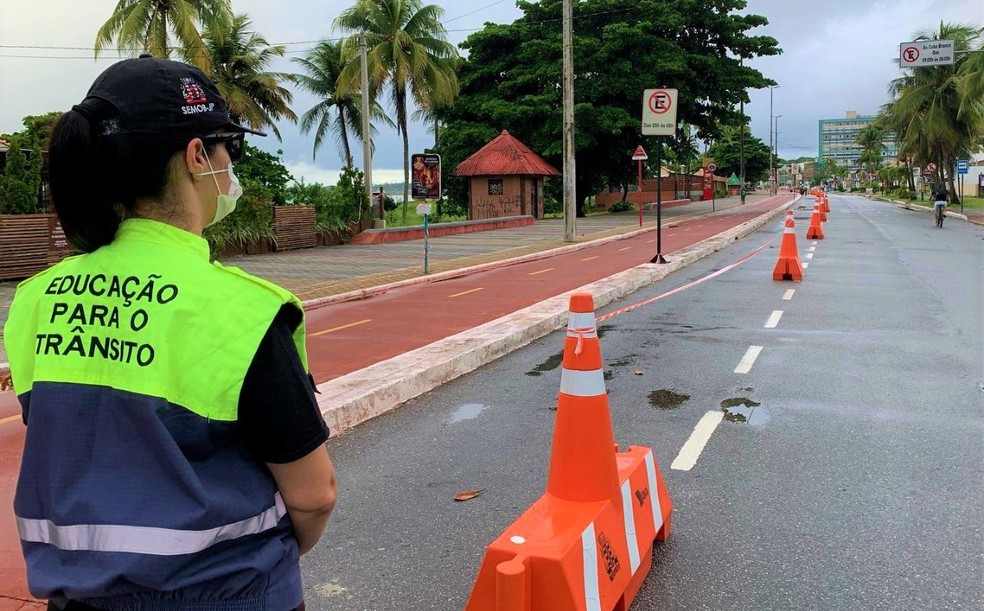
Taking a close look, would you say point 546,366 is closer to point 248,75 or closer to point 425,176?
point 425,176

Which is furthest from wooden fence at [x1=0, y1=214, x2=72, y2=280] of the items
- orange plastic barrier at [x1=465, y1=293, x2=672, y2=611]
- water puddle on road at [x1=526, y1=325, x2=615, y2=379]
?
orange plastic barrier at [x1=465, y1=293, x2=672, y2=611]

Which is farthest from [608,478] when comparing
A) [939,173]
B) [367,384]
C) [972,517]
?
[939,173]

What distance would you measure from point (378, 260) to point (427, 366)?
1384cm

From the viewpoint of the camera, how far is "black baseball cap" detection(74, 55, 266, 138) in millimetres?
1515

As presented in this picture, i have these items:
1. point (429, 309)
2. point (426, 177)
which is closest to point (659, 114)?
point (426, 177)

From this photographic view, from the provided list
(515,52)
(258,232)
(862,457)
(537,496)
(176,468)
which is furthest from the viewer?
(515,52)

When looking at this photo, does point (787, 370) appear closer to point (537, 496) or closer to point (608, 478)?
point (537, 496)

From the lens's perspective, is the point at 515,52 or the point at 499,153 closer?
the point at 499,153

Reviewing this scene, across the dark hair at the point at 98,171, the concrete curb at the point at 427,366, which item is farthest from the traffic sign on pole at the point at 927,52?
the dark hair at the point at 98,171

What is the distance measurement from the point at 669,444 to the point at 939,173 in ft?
204

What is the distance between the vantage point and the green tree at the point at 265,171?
26078 mm

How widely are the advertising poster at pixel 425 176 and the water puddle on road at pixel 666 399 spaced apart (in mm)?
10613

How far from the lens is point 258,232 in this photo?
22.1m

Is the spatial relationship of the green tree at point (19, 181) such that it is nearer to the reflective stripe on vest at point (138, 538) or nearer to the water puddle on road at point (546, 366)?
the water puddle on road at point (546, 366)
